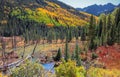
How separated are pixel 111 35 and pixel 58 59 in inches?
1267

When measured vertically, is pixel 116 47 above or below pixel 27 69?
below

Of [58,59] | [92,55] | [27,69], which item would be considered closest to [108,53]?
[92,55]

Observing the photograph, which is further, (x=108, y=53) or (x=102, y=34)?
(x=102, y=34)

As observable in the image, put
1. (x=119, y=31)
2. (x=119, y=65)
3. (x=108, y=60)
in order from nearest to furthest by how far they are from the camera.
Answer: (x=119, y=65), (x=108, y=60), (x=119, y=31)

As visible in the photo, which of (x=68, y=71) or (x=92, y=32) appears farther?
(x=92, y=32)

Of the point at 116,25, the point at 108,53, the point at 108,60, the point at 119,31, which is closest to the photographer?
the point at 108,60

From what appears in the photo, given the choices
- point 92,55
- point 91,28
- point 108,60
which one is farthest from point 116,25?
point 108,60

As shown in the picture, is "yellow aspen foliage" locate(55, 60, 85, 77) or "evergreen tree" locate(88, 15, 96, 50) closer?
"yellow aspen foliage" locate(55, 60, 85, 77)

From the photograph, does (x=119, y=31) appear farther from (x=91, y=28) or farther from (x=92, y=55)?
(x=92, y=55)

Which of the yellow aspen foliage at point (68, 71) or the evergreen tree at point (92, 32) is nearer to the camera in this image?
the yellow aspen foliage at point (68, 71)

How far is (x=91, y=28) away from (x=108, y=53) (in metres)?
22.3

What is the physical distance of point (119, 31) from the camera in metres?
173

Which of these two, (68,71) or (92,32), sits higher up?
(68,71)

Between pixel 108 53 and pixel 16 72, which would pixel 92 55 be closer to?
pixel 108 53
